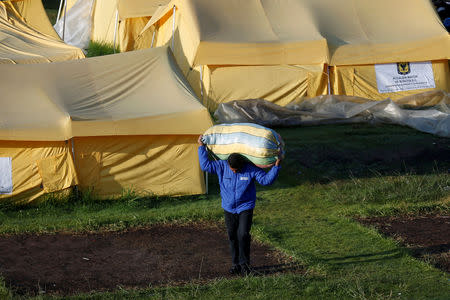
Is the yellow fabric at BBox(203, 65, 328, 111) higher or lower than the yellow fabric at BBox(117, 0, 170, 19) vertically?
lower

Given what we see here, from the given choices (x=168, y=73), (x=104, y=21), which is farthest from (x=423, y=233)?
(x=104, y=21)

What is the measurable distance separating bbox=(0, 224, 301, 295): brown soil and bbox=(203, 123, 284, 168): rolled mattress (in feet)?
4.55

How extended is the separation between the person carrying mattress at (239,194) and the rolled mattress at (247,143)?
5.2 inches

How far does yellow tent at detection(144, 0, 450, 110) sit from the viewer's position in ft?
57.3

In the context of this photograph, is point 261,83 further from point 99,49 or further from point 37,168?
point 99,49

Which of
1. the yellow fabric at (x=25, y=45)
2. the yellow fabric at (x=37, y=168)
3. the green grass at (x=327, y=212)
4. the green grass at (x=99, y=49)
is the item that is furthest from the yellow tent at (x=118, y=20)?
the yellow fabric at (x=37, y=168)

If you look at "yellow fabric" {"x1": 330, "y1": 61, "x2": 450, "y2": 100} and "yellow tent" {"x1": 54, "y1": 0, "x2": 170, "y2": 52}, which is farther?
"yellow tent" {"x1": 54, "y1": 0, "x2": 170, "y2": 52}

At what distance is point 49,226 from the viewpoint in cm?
1012

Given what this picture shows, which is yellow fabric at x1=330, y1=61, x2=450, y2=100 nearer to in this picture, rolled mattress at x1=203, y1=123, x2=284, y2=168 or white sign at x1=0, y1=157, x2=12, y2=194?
white sign at x1=0, y1=157, x2=12, y2=194

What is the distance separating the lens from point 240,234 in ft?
25.6

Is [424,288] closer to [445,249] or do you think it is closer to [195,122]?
[445,249]

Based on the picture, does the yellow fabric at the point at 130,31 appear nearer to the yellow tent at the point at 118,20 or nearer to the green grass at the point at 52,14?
the yellow tent at the point at 118,20

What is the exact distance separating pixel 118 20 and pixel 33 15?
364 centimetres

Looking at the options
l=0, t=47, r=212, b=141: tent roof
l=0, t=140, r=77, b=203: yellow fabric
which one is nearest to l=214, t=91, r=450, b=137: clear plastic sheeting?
l=0, t=47, r=212, b=141: tent roof
